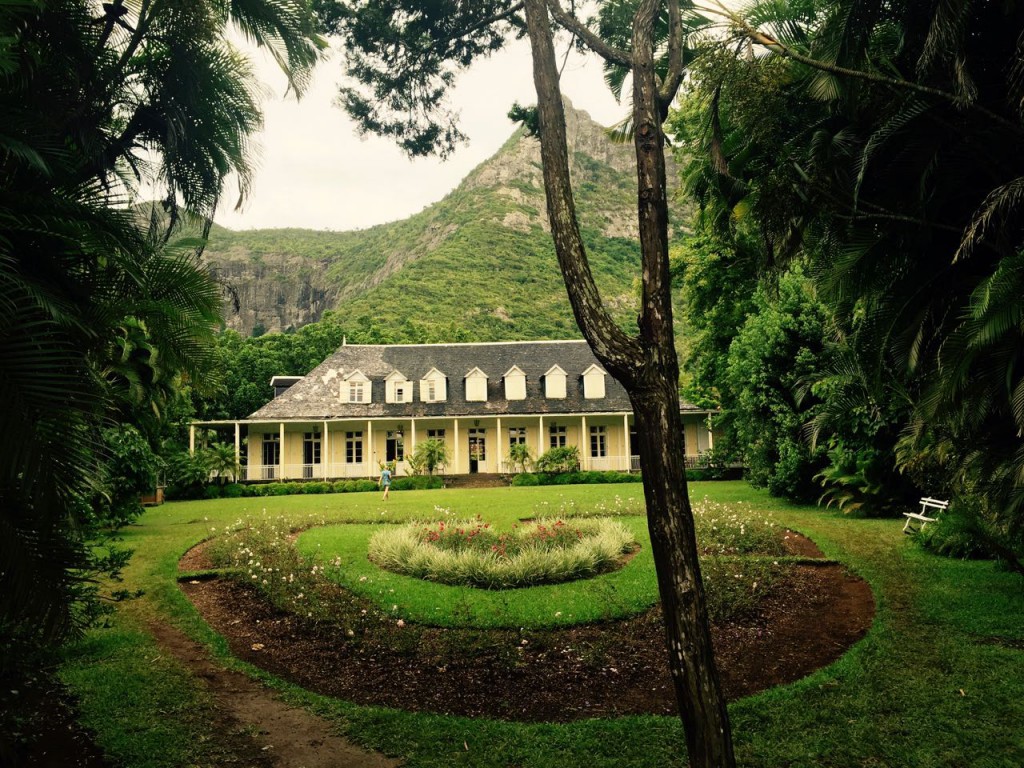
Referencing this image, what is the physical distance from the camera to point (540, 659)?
281 inches

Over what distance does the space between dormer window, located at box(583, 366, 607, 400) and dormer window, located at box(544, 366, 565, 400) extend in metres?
1.11

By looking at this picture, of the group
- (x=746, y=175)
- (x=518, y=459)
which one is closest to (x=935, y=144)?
(x=746, y=175)

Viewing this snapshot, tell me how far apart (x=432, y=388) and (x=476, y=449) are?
379 centimetres

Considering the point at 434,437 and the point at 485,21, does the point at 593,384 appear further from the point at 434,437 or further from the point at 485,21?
the point at 485,21

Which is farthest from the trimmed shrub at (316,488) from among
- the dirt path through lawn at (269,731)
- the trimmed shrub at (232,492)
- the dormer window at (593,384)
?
the dirt path through lawn at (269,731)

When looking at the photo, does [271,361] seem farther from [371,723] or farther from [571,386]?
[371,723]

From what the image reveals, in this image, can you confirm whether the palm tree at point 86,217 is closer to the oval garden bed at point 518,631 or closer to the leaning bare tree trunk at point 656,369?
the leaning bare tree trunk at point 656,369

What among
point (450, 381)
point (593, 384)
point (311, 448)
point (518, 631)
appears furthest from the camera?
point (450, 381)

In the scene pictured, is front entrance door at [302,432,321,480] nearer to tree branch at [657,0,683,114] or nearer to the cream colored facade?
the cream colored facade

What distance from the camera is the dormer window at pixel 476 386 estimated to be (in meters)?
32.7

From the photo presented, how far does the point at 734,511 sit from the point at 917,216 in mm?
9010

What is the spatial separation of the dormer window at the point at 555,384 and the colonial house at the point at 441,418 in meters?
0.05

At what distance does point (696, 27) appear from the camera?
6.52 meters

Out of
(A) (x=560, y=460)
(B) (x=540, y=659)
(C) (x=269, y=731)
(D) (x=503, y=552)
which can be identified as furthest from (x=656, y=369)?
(A) (x=560, y=460)
